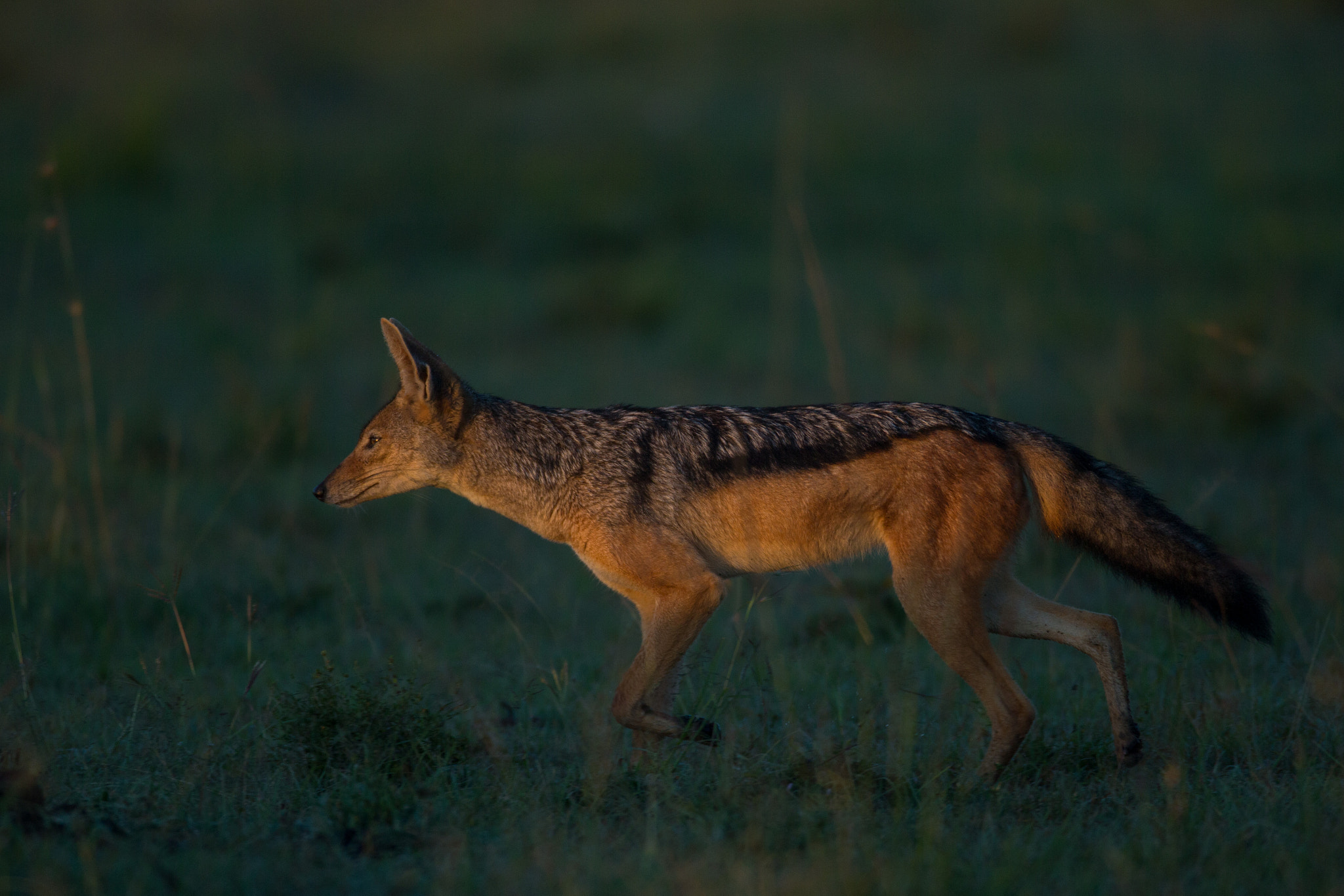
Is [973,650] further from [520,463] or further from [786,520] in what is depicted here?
[520,463]

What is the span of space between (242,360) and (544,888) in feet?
28.0

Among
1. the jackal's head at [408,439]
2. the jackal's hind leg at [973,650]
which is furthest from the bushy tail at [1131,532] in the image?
the jackal's head at [408,439]

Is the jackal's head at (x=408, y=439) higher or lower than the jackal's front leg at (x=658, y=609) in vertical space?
higher

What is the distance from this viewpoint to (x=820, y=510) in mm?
5148

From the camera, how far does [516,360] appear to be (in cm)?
1159

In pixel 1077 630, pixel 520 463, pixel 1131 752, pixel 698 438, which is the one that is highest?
pixel 698 438

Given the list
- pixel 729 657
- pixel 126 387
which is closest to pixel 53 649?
pixel 729 657

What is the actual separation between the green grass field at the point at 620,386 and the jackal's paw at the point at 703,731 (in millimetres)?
82

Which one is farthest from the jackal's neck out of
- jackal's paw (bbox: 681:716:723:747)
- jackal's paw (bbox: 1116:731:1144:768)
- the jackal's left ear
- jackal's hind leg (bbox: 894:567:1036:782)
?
jackal's paw (bbox: 1116:731:1144:768)

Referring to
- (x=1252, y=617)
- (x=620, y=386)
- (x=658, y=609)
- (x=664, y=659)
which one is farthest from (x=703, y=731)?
(x=620, y=386)

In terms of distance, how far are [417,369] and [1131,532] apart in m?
3.14

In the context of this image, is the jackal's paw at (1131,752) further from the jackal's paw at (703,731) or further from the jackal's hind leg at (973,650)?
the jackal's paw at (703,731)

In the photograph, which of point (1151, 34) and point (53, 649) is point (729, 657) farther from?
point (1151, 34)

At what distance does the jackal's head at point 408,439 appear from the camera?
220 inches
